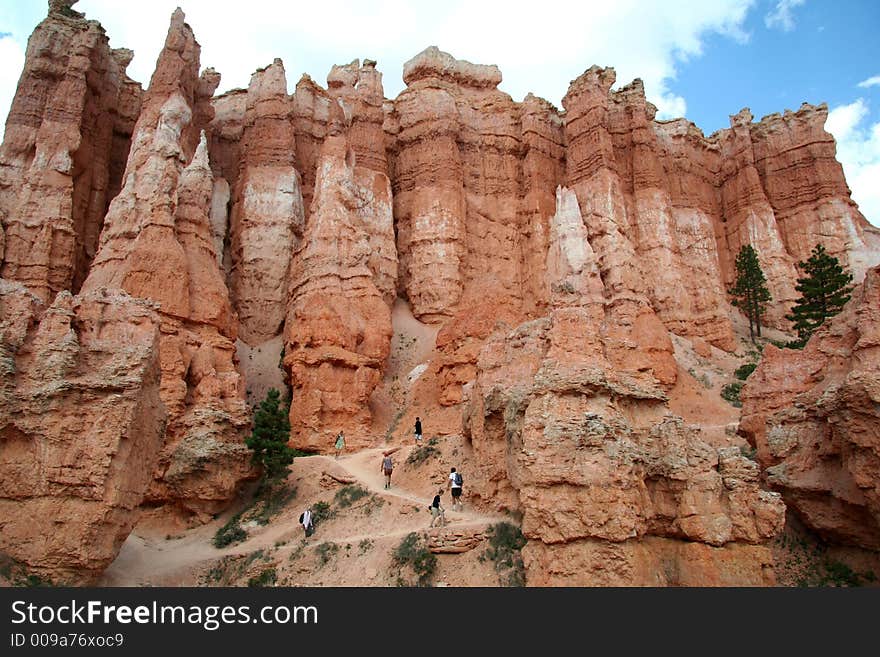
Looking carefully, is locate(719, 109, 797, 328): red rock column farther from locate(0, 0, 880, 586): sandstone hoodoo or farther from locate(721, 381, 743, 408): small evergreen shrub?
locate(721, 381, 743, 408): small evergreen shrub

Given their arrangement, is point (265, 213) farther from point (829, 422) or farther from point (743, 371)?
point (829, 422)

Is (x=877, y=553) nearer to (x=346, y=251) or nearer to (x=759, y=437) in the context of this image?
(x=759, y=437)

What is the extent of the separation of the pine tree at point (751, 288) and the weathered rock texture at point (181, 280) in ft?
116

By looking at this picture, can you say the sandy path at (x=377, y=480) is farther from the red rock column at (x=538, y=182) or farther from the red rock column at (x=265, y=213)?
the red rock column at (x=538, y=182)

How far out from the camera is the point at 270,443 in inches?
909

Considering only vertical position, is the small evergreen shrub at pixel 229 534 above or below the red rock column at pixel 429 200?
below

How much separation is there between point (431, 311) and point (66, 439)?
102ft

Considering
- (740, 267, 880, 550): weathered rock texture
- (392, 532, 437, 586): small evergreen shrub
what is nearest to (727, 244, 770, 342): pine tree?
(740, 267, 880, 550): weathered rock texture

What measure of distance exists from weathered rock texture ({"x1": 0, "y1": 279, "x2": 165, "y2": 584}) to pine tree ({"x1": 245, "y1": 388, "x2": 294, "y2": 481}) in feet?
26.1

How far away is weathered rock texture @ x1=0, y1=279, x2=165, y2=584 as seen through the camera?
1305 cm

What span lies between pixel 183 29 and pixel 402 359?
24.3m

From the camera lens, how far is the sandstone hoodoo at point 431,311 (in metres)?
13.0

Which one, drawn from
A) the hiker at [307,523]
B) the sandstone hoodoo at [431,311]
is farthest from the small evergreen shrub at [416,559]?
the hiker at [307,523]

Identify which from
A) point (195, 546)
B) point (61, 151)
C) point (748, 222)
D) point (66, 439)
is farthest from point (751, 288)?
point (61, 151)
